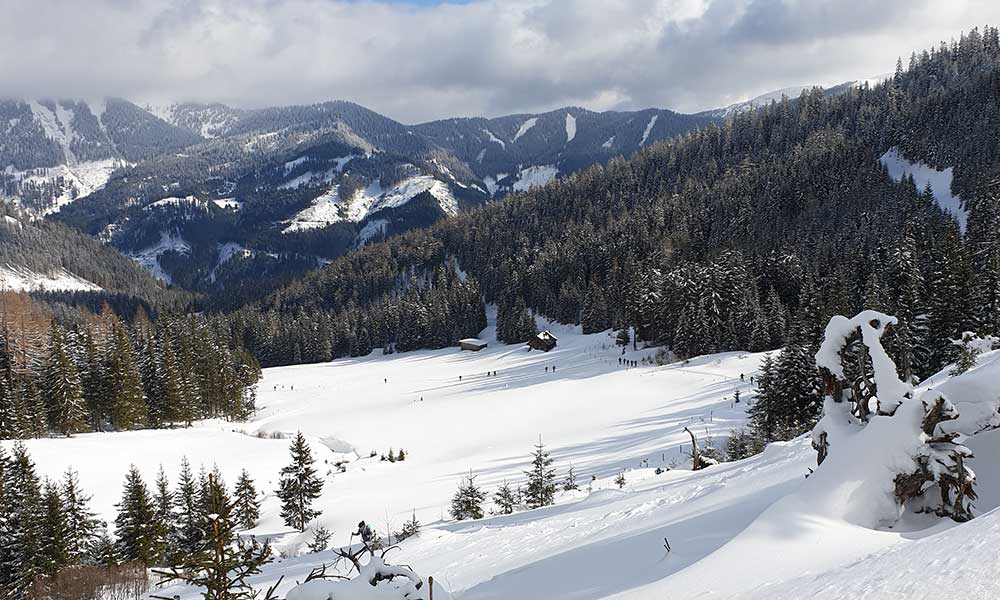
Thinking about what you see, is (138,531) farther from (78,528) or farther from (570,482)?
(570,482)

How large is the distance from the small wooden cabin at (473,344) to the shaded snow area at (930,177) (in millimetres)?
74509

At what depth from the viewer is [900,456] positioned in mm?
6570

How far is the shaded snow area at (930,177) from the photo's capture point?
281 ft

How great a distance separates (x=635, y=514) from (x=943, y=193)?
11116 cm

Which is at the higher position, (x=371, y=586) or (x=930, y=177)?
(x=930, y=177)

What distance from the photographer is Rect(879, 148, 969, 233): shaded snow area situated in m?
85.6

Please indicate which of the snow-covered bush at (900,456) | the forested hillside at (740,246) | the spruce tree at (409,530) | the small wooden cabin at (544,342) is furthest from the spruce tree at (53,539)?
the small wooden cabin at (544,342)

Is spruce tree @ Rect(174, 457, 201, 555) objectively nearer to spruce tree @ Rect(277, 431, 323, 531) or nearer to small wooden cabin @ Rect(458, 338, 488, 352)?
spruce tree @ Rect(277, 431, 323, 531)

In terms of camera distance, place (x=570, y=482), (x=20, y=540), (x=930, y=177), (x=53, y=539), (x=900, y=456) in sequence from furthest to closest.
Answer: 1. (x=930, y=177)
2. (x=570, y=482)
3. (x=53, y=539)
4. (x=20, y=540)
5. (x=900, y=456)

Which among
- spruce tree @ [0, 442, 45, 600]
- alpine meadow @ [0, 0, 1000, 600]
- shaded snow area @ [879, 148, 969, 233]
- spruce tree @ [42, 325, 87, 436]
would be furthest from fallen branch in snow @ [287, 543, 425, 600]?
→ shaded snow area @ [879, 148, 969, 233]

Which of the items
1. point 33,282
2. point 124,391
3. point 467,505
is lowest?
point 467,505

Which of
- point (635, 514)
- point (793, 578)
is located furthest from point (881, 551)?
point (635, 514)

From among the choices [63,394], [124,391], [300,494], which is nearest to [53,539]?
[300,494]

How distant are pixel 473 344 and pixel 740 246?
155ft
